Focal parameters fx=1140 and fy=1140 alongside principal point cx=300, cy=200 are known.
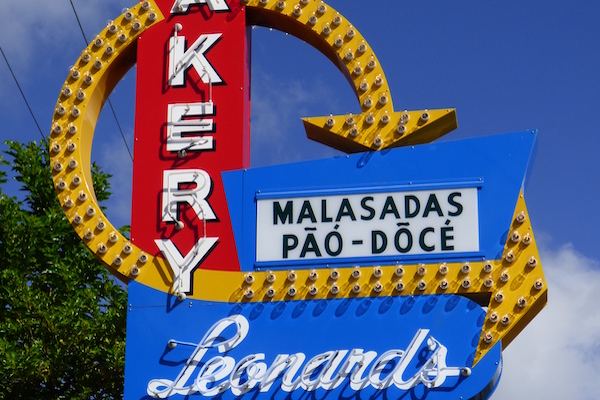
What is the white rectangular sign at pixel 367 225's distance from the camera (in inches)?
487

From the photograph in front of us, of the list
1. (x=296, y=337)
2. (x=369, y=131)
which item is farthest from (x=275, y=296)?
(x=369, y=131)

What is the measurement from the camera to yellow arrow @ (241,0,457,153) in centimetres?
1280

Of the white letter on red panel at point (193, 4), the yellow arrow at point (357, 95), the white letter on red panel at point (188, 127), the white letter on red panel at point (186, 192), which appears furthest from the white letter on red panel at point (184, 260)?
the white letter on red panel at point (193, 4)

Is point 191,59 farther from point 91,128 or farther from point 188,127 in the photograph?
point 91,128

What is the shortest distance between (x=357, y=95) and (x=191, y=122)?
6.49 feet

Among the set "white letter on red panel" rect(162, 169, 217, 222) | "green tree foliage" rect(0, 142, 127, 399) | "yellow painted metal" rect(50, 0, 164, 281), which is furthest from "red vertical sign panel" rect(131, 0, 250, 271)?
"green tree foliage" rect(0, 142, 127, 399)

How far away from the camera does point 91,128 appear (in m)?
13.9

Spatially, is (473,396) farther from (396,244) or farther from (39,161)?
(39,161)

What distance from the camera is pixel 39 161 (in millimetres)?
21016

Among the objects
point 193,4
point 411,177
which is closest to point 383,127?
point 411,177

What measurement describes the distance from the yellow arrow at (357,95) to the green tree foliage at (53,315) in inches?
292

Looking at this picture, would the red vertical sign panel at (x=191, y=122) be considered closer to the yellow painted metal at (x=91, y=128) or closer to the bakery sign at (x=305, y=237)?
the bakery sign at (x=305, y=237)

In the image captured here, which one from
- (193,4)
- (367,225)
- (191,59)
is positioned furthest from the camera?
(193,4)

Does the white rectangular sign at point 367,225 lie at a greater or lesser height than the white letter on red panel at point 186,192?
lesser
